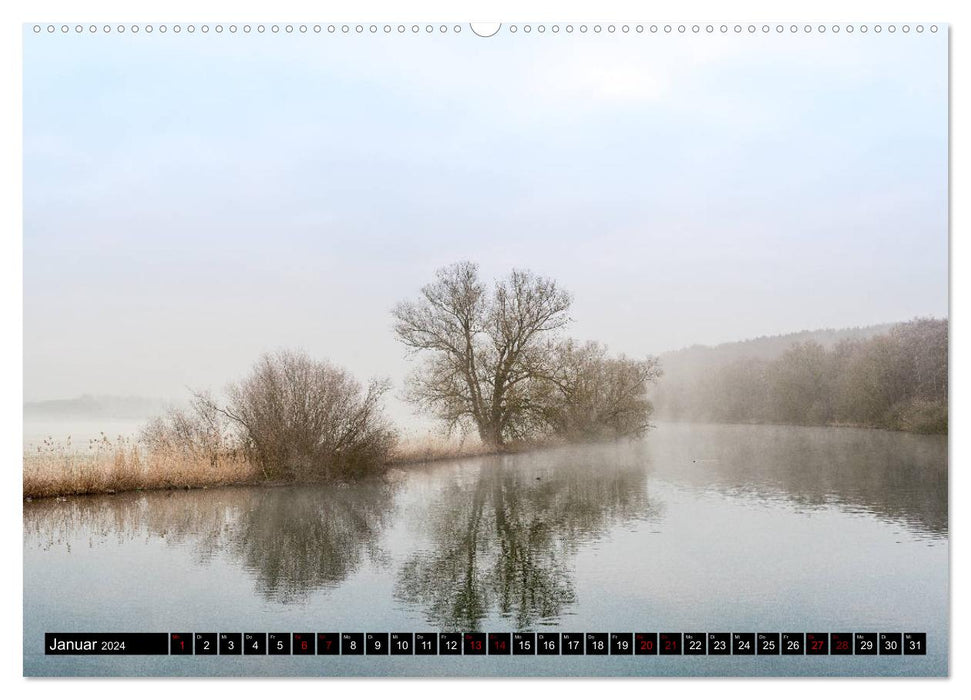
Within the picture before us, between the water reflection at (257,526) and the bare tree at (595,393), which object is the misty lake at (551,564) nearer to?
the water reflection at (257,526)

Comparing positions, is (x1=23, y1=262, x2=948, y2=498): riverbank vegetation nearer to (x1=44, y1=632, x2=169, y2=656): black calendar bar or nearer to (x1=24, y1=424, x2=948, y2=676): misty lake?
(x1=24, y1=424, x2=948, y2=676): misty lake

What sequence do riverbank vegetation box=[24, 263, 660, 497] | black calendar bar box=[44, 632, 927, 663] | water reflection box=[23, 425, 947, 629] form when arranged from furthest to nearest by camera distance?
riverbank vegetation box=[24, 263, 660, 497] < water reflection box=[23, 425, 947, 629] < black calendar bar box=[44, 632, 927, 663]

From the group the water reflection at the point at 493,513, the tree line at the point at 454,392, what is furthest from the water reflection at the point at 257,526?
the tree line at the point at 454,392

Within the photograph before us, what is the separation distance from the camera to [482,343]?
557 centimetres

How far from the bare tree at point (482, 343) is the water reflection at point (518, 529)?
431 millimetres

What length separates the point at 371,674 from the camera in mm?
4133

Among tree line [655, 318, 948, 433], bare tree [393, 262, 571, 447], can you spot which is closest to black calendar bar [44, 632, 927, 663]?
tree line [655, 318, 948, 433]

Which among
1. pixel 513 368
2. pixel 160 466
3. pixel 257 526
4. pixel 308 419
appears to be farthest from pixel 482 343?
pixel 160 466

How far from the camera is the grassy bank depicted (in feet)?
17.2

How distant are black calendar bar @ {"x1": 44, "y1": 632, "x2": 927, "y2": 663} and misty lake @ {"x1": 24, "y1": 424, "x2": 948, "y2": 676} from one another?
4cm

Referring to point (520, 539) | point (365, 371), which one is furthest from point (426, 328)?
point (520, 539)

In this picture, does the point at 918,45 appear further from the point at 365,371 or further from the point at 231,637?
the point at 231,637

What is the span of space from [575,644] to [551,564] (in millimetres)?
543
